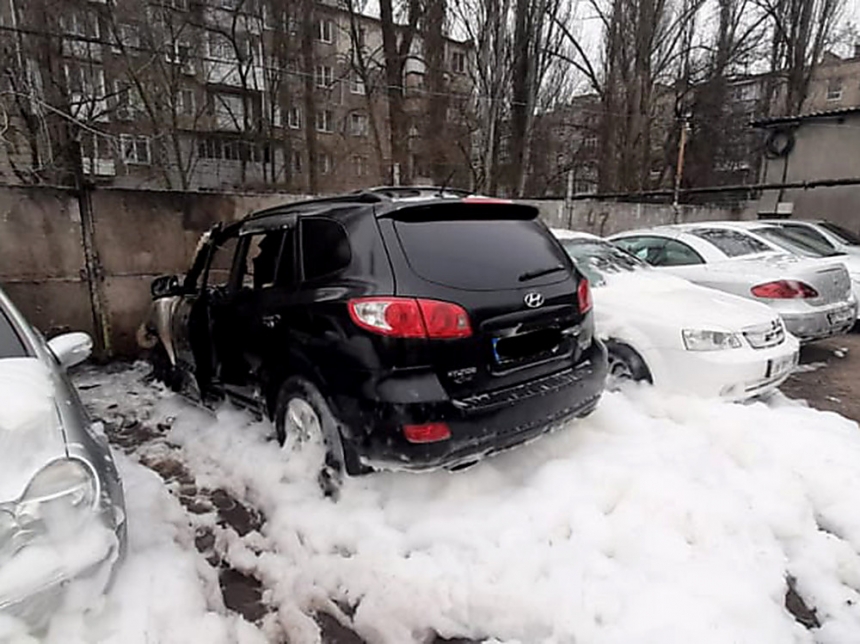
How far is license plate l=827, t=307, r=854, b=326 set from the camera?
18.9 ft

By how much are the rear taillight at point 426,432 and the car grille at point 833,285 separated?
4999 millimetres

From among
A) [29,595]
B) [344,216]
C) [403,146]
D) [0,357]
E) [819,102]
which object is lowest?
[29,595]

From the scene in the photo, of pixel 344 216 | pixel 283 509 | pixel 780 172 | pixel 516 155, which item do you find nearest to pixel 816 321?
pixel 344 216

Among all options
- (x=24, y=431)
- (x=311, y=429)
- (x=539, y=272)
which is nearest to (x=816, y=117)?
(x=539, y=272)

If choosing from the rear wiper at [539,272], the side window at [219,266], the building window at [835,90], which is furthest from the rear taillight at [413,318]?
the building window at [835,90]

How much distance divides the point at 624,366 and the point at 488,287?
2.16 metres

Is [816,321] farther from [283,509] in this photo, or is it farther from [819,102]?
[819,102]

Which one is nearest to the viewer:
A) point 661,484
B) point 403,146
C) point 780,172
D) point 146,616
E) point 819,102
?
point 146,616

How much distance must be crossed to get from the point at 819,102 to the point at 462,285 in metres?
32.2

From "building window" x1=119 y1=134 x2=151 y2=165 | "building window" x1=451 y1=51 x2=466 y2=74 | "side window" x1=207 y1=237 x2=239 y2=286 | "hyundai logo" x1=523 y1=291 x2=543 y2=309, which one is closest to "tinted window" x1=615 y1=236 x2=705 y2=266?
"hyundai logo" x1=523 y1=291 x2=543 y2=309

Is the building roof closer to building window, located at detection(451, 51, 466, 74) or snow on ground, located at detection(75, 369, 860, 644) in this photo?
building window, located at detection(451, 51, 466, 74)

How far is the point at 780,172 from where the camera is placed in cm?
1385

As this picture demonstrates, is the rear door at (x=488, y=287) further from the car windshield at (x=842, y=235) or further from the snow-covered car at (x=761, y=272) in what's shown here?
the car windshield at (x=842, y=235)

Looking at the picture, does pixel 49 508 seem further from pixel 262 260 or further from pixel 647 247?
pixel 647 247
